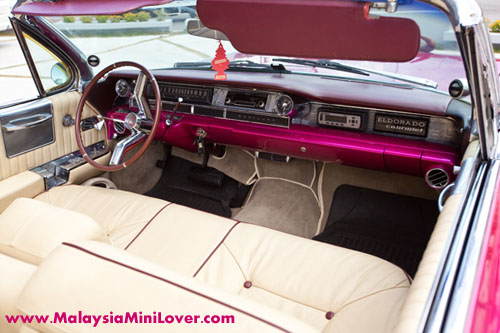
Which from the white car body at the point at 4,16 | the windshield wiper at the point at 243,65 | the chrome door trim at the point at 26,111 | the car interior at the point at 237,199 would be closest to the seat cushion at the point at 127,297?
the car interior at the point at 237,199

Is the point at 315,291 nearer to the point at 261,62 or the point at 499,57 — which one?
the point at 499,57

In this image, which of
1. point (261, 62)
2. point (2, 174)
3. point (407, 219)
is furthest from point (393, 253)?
point (2, 174)

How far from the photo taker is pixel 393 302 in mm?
1407

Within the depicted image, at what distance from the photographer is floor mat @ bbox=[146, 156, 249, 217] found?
2.91 metres

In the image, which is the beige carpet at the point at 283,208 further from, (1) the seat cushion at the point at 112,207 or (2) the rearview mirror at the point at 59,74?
(2) the rearview mirror at the point at 59,74

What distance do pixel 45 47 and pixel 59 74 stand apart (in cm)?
20

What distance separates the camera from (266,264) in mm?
1738

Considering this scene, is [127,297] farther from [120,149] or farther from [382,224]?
[382,224]

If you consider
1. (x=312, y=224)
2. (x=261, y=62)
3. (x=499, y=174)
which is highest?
(x=261, y=62)

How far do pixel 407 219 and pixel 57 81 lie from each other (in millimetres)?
2279

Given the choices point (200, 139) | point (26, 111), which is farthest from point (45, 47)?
point (200, 139)

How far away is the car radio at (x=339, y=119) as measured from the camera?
7.48ft
